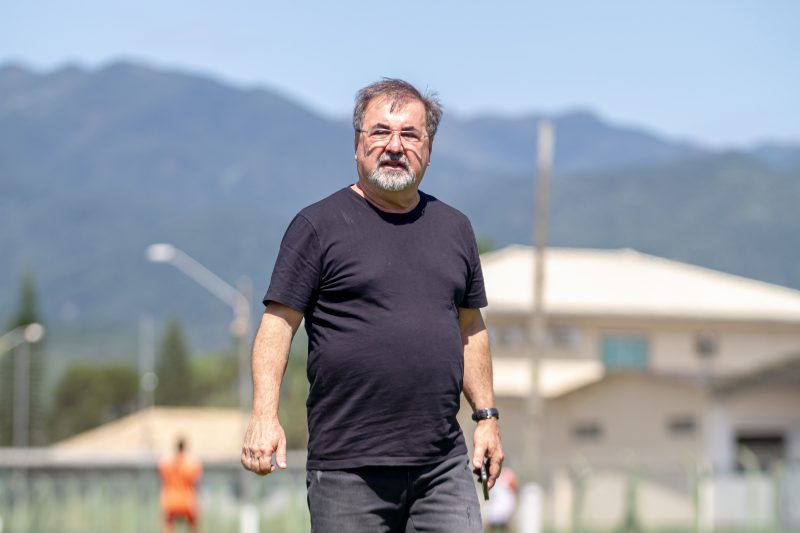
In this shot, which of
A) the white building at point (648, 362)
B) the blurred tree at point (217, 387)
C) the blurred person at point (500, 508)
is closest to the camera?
the blurred person at point (500, 508)

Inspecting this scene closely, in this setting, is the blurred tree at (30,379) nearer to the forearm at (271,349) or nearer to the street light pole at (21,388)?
the street light pole at (21,388)

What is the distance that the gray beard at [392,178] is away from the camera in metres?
6.23

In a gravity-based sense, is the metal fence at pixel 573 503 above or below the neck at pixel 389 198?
below

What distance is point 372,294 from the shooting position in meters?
6.12

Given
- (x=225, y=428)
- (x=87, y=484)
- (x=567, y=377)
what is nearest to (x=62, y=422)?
(x=225, y=428)

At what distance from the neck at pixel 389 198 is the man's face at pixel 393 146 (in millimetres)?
30

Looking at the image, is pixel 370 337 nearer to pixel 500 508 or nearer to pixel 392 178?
pixel 392 178

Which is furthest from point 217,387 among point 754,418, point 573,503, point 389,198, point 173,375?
point 389,198

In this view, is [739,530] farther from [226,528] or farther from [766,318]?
[766,318]

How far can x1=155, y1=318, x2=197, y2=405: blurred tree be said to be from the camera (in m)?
187

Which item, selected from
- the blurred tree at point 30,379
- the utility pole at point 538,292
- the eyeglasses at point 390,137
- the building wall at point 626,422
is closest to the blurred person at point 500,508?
the utility pole at point 538,292

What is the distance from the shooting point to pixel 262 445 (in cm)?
596

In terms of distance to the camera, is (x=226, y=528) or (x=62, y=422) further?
(x=62, y=422)

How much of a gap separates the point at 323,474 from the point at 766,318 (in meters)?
63.1
